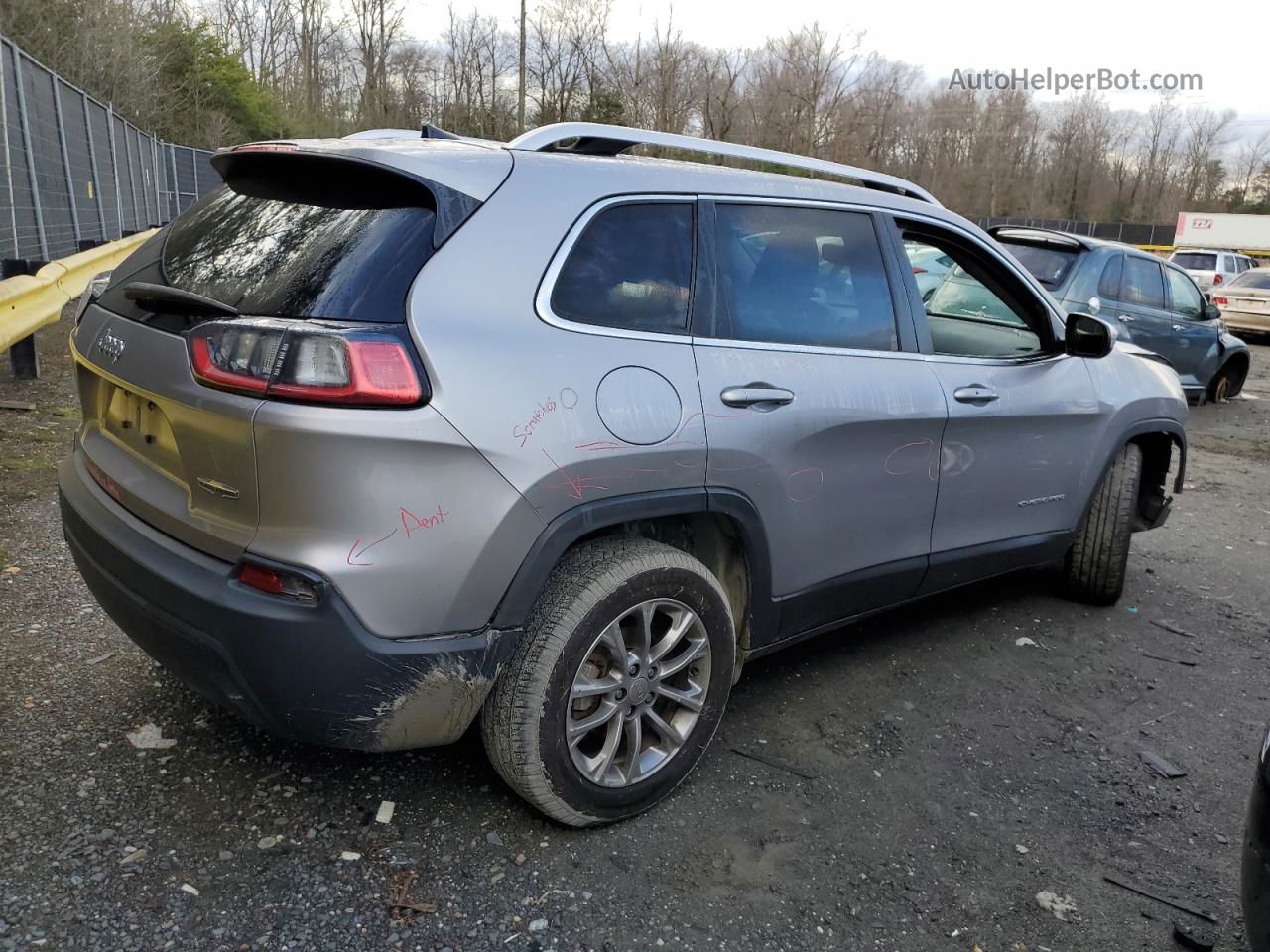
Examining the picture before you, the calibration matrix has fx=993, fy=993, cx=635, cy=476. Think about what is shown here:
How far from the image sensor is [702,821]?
9.25ft

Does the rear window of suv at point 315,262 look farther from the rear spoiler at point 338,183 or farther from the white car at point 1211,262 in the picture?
the white car at point 1211,262

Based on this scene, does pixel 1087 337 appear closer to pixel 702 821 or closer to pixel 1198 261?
pixel 702 821

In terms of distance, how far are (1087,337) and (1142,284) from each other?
22.4 ft

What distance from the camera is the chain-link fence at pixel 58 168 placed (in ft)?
29.3

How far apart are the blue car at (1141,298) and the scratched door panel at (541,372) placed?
21.2 ft

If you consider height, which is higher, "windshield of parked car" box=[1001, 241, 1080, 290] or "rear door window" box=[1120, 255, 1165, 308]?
"windshield of parked car" box=[1001, 241, 1080, 290]

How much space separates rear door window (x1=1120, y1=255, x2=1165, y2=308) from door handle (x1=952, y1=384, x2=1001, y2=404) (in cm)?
693

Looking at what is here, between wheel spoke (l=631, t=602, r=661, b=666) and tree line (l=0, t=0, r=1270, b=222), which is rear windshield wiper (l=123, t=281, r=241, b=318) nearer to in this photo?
wheel spoke (l=631, t=602, r=661, b=666)

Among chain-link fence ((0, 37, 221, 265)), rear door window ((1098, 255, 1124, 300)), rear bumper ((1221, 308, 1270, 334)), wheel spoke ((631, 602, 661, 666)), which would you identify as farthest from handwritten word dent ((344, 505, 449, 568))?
rear bumper ((1221, 308, 1270, 334))

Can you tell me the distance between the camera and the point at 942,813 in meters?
2.95

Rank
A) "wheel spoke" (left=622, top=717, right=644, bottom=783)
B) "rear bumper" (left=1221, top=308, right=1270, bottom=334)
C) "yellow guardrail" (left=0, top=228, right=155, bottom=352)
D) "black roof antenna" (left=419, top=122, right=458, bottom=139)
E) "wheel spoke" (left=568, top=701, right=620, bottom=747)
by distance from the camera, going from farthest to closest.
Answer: "rear bumper" (left=1221, top=308, right=1270, bottom=334), "yellow guardrail" (left=0, top=228, right=155, bottom=352), "black roof antenna" (left=419, top=122, right=458, bottom=139), "wheel spoke" (left=622, top=717, right=644, bottom=783), "wheel spoke" (left=568, top=701, right=620, bottom=747)

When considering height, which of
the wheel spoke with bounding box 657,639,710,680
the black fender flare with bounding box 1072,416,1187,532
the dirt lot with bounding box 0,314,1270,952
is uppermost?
the black fender flare with bounding box 1072,416,1187,532

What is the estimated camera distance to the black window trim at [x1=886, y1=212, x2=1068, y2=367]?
3.48 meters

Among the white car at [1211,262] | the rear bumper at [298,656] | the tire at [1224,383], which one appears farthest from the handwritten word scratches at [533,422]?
the white car at [1211,262]
